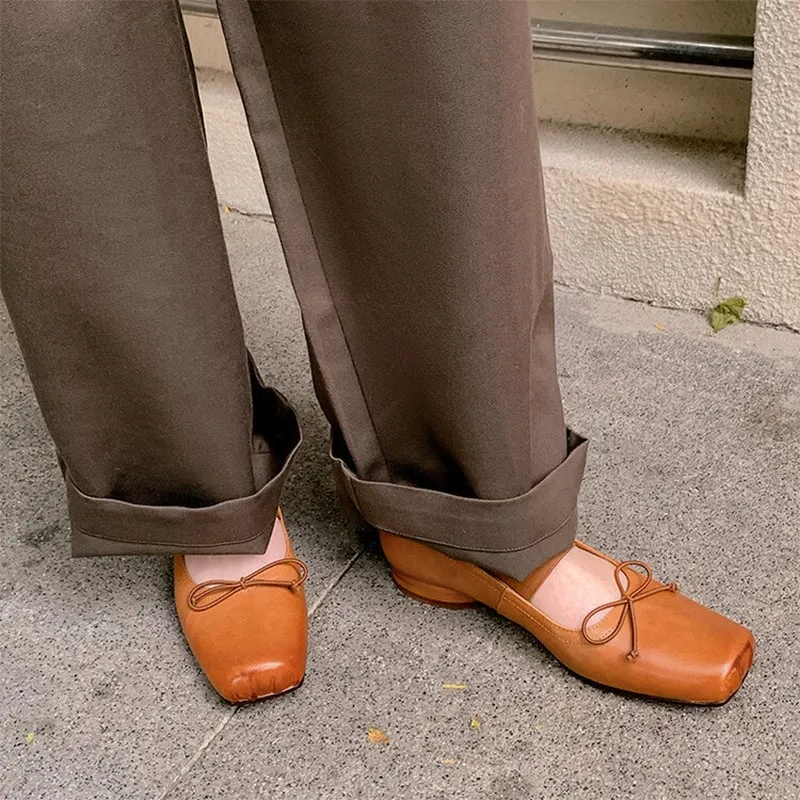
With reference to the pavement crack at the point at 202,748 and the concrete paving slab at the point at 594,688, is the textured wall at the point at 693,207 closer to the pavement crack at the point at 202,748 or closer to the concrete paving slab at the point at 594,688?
the concrete paving slab at the point at 594,688

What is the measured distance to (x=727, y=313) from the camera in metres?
1.18

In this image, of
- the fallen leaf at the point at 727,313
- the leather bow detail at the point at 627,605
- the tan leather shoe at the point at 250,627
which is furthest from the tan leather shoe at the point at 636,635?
the fallen leaf at the point at 727,313

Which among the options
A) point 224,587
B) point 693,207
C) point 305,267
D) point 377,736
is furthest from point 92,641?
point 693,207

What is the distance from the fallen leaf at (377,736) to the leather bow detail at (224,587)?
14 cm

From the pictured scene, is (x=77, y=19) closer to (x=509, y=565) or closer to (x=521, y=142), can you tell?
(x=521, y=142)

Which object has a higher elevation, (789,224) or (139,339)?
(139,339)

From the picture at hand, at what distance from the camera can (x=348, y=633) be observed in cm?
84

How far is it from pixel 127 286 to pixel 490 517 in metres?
0.30

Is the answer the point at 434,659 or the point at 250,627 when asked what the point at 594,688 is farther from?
the point at 250,627

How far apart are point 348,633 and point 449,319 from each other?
0.31 m

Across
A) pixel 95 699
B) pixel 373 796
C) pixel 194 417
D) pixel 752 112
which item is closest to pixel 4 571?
pixel 95 699

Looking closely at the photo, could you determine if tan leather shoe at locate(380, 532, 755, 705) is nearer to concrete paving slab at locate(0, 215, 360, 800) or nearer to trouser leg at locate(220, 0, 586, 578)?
trouser leg at locate(220, 0, 586, 578)

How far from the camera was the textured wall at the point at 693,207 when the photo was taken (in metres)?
1.04

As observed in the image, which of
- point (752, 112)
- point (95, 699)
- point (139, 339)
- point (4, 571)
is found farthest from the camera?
point (752, 112)
